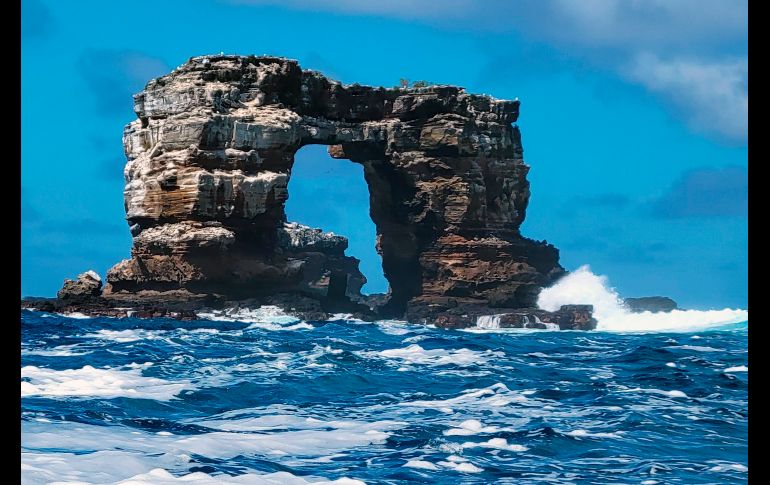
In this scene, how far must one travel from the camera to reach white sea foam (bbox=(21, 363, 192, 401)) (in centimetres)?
1650

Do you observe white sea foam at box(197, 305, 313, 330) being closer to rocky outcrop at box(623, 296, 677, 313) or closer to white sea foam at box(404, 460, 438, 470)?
rocky outcrop at box(623, 296, 677, 313)

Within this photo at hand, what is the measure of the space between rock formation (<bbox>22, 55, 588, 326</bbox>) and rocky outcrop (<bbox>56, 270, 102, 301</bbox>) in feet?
3.84

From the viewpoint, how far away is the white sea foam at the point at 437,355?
24109 mm

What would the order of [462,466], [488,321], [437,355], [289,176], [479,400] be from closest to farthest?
[462,466] → [479,400] → [437,355] → [488,321] → [289,176]

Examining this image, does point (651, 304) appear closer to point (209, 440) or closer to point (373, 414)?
point (373, 414)

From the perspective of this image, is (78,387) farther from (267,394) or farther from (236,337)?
(236,337)

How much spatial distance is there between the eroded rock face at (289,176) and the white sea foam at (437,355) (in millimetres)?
24145

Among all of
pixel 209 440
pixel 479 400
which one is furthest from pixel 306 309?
pixel 209 440

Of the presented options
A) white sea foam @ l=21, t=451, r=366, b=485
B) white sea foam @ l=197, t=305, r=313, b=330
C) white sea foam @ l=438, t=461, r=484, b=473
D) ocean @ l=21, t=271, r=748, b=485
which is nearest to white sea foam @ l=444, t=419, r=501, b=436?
ocean @ l=21, t=271, r=748, b=485

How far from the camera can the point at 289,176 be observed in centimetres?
5312

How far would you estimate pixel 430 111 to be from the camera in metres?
59.1

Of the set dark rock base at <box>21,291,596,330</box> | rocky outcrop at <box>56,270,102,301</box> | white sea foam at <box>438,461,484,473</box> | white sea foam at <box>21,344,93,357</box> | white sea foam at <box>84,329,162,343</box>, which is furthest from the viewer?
rocky outcrop at <box>56,270,102,301</box>

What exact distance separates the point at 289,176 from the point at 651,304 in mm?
26874

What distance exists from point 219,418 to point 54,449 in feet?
13.0
